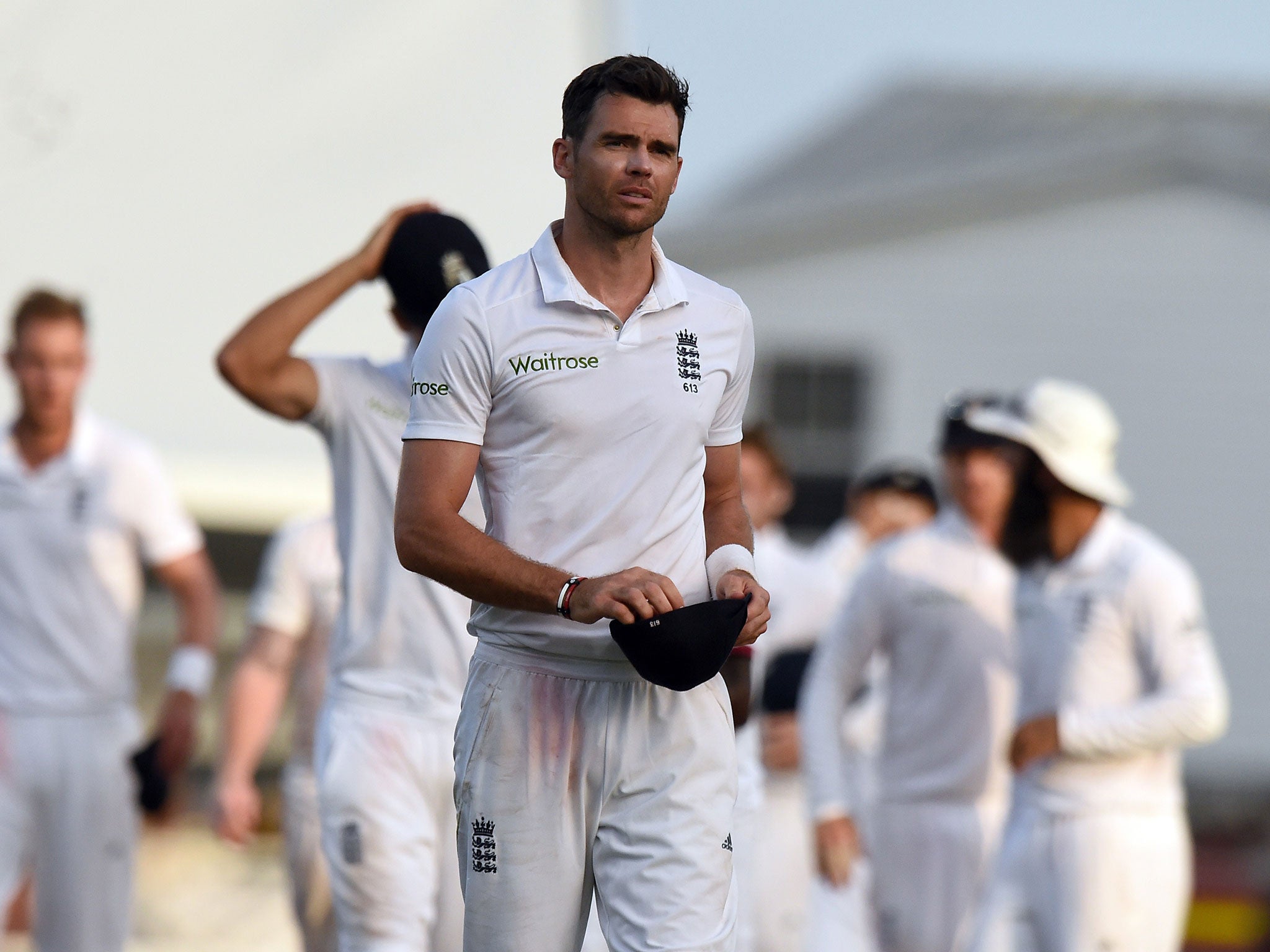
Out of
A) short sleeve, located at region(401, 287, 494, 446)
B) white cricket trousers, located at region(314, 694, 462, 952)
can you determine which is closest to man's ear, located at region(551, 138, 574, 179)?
short sleeve, located at region(401, 287, 494, 446)

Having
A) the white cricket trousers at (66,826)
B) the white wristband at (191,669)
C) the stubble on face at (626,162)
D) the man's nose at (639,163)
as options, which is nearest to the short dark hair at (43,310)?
the white wristband at (191,669)

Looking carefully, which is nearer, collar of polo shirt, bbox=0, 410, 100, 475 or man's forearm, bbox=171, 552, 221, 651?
collar of polo shirt, bbox=0, 410, 100, 475

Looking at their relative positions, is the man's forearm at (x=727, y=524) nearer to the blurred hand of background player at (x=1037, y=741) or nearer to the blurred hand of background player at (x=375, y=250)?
the blurred hand of background player at (x=375, y=250)

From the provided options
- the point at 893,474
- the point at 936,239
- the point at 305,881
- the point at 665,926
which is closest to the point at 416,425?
the point at 665,926

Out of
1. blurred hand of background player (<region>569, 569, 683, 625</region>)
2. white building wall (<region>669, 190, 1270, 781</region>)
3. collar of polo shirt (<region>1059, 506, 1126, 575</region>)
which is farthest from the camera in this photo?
white building wall (<region>669, 190, 1270, 781</region>)

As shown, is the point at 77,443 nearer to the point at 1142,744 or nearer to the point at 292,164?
the point at 292,164

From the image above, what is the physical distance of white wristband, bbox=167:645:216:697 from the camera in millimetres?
6621

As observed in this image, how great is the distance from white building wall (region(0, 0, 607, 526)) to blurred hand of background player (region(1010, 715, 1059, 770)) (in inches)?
112

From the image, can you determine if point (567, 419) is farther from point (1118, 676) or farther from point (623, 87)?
point (1118, 676)

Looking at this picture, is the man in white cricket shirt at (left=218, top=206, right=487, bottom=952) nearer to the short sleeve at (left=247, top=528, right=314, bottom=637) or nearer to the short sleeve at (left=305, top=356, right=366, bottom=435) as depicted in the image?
the short sleeve at (left=305, top=356, right=366, bottom=435)

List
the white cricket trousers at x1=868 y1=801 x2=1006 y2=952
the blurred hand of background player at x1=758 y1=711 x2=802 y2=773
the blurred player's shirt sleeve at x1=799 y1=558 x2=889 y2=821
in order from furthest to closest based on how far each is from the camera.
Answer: the blurred hand of background player at x1=758 y1=711 x2=802 y2=773 < the white cricket trousers at x1=868 y1=801 x2=1006 y2=952 < the blurred player's shirt sleeve at x1=799 y1=558 x2=889 y2=821

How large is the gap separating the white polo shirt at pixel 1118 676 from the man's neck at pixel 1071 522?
0.03 meters

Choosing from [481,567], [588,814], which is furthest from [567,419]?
[588,814]

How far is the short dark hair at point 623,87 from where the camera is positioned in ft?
11.9
